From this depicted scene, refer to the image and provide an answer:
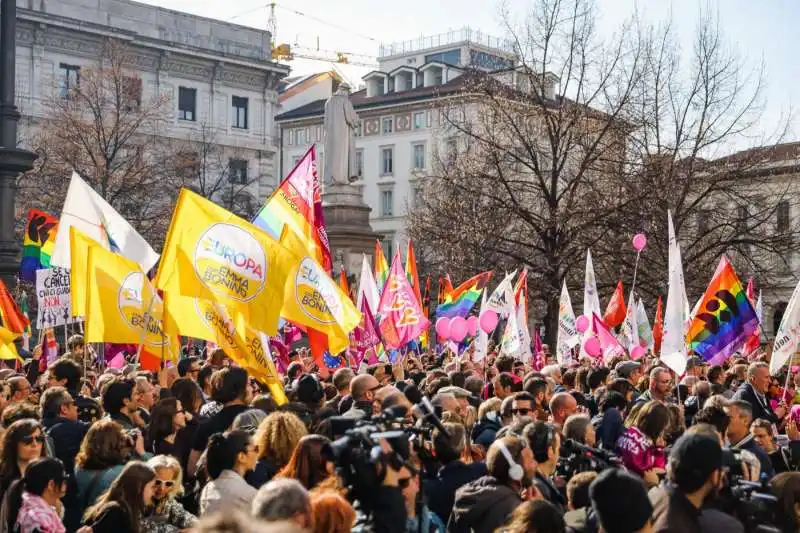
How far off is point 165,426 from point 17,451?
1.58 metres

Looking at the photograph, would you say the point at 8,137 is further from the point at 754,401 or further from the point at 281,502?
the point at 281,502

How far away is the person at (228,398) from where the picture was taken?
330 inches

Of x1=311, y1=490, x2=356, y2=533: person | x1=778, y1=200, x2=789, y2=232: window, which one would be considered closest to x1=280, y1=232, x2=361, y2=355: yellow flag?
x1=311, y1=490, x2=356, y2=533: person

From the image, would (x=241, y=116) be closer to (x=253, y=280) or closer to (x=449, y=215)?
(x=449, y=215)

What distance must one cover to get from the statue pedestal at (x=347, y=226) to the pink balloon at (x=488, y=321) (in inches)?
319

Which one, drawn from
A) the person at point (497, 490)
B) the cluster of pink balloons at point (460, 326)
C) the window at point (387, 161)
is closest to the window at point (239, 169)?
the window at point (387, 161)

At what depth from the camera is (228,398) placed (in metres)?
8.84

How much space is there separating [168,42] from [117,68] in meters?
21.0

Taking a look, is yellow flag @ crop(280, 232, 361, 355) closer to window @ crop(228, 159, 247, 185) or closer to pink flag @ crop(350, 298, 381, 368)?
pink flag @ crop(350, 298, 381, 368)

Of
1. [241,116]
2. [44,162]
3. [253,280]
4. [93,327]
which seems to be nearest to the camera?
[253,280]

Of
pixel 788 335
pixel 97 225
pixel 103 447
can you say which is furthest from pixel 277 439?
pixel 788 335

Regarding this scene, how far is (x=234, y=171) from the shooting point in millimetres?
65500

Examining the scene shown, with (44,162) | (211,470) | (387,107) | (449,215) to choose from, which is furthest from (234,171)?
(211,470)

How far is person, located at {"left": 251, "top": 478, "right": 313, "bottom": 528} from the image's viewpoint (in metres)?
4.74
